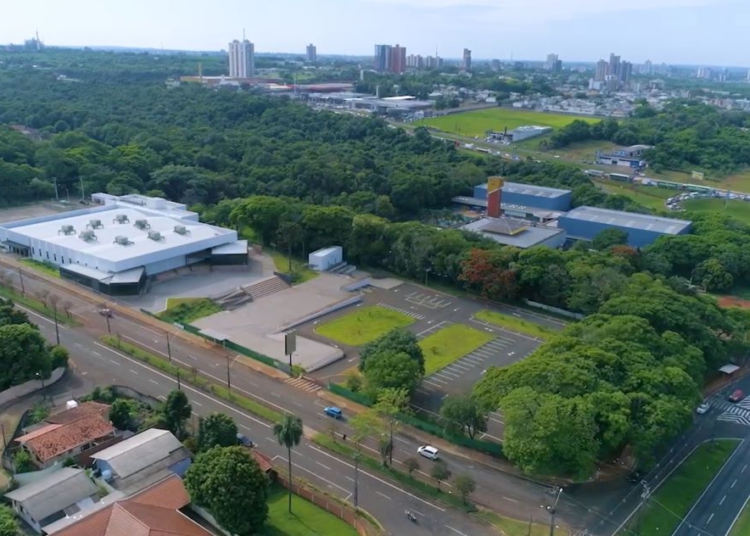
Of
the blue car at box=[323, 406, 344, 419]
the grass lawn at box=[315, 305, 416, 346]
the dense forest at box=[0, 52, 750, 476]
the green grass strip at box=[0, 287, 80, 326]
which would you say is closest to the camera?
the dense forest at box=[0, 52, 750, 476]

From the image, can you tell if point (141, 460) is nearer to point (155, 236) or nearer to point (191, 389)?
point (191, 389)

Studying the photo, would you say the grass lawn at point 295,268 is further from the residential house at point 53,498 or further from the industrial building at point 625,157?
the industrial building at point 625,157

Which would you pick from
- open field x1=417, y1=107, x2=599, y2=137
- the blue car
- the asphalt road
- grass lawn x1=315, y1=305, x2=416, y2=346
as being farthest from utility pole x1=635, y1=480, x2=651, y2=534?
open field x1=417, y1=107, x2=599, y2=137

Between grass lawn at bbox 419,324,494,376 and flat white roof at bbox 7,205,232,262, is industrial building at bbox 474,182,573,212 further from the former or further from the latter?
flat white roof at bbox 7,205,232,262

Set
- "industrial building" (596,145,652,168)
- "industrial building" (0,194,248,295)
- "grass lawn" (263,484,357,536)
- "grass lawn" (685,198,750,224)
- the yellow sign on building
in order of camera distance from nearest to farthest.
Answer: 1. "grass lawn" (263,484,357,536)
2. "industrial building" (0,194,248,295)
3. the yellow sign on building
4. "grass lawn" (685,198,750,224)
5. "industrial building" (596,145,652,168)

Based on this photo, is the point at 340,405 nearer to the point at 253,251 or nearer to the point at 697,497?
the point at 697,497

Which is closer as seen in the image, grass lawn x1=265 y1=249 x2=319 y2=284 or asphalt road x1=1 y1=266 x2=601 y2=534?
asphalt road x1=1 y1=266 x2=601 y2=534

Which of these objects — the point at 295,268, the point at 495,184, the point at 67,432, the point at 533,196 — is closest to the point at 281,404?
the point at 67,432
